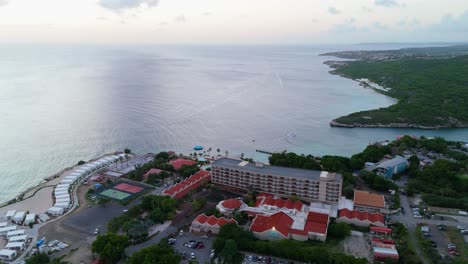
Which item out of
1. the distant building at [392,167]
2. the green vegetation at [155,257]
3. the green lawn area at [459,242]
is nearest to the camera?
the green vegetation at [155,257]

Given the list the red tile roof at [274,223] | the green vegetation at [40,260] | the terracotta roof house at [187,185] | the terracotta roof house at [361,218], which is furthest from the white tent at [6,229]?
the terracotta roof house at [361,218]

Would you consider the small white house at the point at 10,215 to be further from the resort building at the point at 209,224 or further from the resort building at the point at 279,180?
the resort building at the point at 279,180

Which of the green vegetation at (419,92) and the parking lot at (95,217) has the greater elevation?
the green vegetation at (419,92)

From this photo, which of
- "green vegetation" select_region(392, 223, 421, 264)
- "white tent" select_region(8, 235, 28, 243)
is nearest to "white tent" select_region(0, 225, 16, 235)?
"white tent" select_region(8, 235, 28, 243)

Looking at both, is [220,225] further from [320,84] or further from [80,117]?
[320,84]

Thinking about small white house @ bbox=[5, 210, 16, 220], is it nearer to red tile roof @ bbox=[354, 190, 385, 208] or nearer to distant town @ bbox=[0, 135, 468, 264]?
distant town @ bbox=[0, 135, 468, 264]

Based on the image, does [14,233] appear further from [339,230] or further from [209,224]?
[339,230]

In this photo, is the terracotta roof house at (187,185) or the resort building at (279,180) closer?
the resort building at (279,180)

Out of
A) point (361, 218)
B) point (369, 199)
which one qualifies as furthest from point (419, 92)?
point (361, 218)
